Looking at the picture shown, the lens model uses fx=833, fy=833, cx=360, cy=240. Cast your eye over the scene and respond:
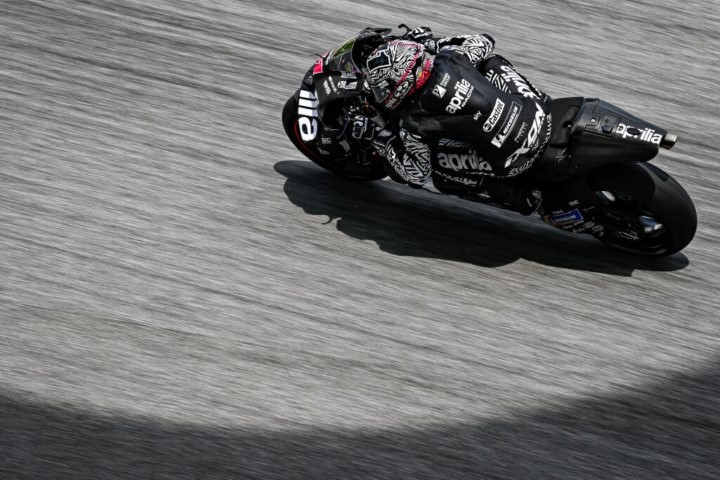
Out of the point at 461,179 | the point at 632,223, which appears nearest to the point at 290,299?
the point at 461,179

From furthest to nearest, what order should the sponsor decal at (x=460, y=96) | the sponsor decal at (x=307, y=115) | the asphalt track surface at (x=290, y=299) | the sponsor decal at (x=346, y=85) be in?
the sponsor decal at (x=307, y=115) → the sponsor decal at (x=346, y=85) → the sponsor decal at (x=460, y=96) → the asphalt track surface at (x=290, y=299)

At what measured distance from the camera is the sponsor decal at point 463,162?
5312mm

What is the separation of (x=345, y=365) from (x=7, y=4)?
5600 mm

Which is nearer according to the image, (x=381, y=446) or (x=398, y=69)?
(x=381, y=446)

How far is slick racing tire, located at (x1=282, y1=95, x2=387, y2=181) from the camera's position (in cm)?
621

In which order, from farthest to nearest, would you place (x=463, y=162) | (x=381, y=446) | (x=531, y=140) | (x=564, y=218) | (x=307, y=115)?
(x=307, y=115) < (x=564, y=218) < (x=463, y=162) < (x=531, y=140) < (x=381, y=446)

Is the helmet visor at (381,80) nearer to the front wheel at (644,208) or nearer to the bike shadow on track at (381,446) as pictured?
the front wheel at (644,208)

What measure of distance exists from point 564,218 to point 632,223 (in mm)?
433

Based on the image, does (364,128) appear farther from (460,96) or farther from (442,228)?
(442,228)

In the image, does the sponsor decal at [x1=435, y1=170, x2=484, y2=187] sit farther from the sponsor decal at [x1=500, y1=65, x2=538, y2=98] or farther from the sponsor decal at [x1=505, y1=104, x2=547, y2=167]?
the sponsor decal at [x1=500, y1=65, x2=538, y2=98]

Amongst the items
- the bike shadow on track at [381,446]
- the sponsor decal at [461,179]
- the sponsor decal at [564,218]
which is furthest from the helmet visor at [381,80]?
the bike shadow on track at [381,446]

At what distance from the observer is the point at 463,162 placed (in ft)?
17.6

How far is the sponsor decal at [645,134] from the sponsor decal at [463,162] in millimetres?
829

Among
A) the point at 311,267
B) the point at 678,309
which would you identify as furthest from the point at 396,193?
the point at 678,309
